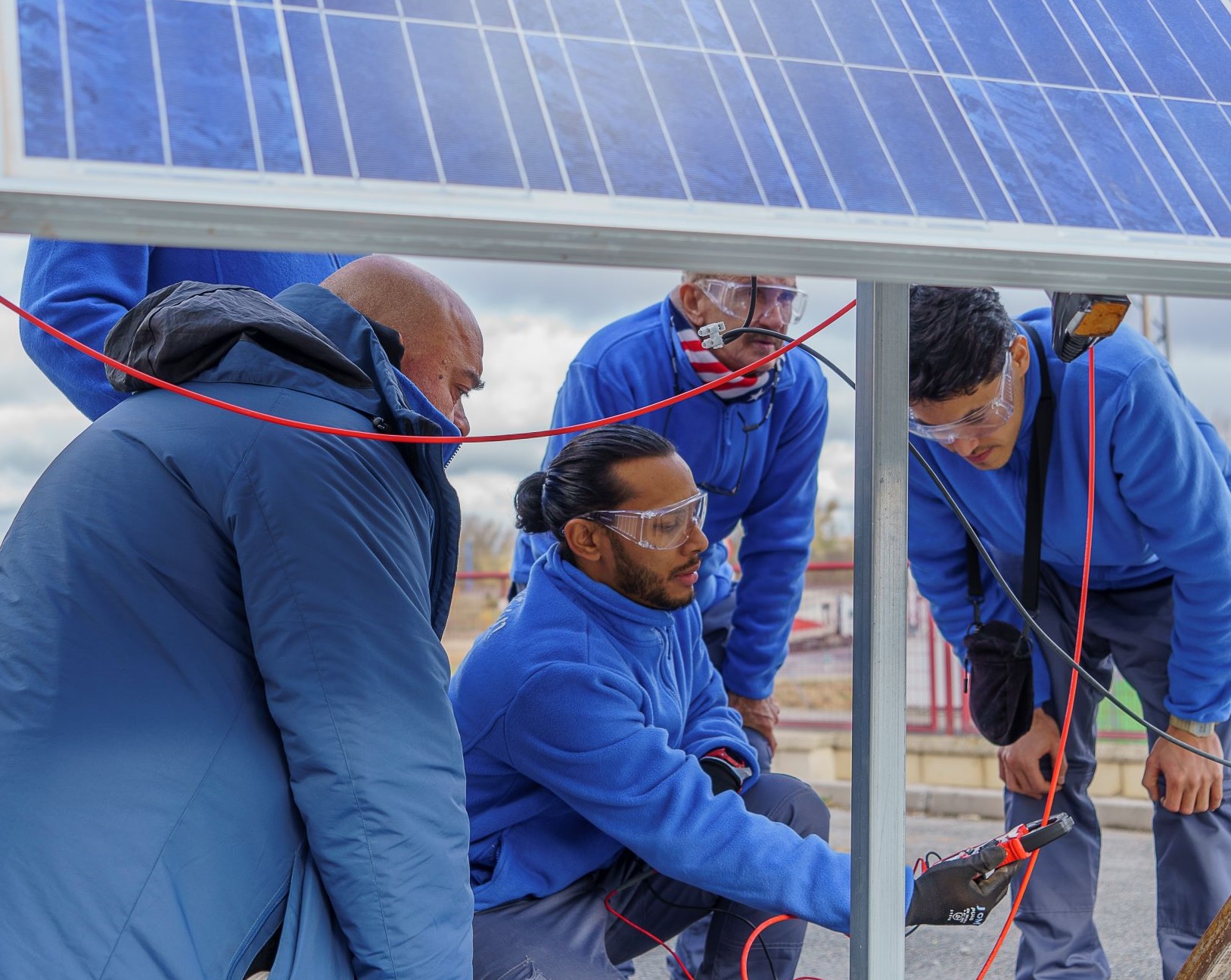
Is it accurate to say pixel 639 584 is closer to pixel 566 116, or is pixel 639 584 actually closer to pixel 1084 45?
pixel 1084 45

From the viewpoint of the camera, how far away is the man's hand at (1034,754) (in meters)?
2.90

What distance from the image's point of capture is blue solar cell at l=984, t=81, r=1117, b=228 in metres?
1.21

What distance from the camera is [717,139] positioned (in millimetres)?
1137

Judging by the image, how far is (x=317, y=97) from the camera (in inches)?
40.6

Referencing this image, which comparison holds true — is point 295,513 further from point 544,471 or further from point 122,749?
point 544,471

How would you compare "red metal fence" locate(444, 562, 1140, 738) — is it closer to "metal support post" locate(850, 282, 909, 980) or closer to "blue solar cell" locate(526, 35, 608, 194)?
"metal support post" locate(850, 282, 909, 980)

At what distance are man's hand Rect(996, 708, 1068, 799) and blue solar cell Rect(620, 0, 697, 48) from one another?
2142mm

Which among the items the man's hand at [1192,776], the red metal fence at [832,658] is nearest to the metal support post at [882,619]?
the man's hand at [1192,776]

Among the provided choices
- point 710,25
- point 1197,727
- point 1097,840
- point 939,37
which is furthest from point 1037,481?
point 710,25

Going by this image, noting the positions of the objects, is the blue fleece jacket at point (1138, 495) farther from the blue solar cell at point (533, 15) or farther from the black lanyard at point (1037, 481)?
the blue solar cell at point (533, 15)

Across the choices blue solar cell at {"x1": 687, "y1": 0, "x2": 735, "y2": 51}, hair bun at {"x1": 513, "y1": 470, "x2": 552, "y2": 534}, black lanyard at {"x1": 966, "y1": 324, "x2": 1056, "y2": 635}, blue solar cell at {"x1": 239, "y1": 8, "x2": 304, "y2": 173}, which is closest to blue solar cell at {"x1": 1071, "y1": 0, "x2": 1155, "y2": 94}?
blue solar cell at {"x1": 687, "y1": 0, "x2": 735, "y2": 51}

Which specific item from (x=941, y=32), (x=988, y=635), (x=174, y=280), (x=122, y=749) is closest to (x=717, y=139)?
(x=941, y=32)

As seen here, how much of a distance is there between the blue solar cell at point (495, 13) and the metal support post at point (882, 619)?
0.57 m

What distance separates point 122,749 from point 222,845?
17cm
